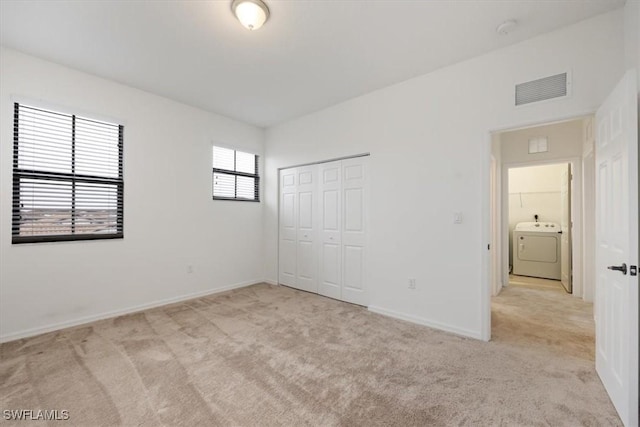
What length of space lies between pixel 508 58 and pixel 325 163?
8.09 feet

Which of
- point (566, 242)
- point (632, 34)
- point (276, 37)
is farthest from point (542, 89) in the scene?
point (566, 242)

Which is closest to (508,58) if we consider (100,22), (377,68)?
(377,68)

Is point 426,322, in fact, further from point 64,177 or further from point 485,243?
point 64,177

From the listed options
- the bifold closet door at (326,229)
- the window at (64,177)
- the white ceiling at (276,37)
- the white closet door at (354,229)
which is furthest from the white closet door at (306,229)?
the window at (64,177)

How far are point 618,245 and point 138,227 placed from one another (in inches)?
180

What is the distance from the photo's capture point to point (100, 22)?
2.35 metres

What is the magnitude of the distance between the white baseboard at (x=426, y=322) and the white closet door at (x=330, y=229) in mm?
754

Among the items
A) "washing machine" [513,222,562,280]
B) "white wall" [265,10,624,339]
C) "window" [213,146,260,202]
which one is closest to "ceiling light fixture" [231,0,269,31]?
"white wall" [265,10,624,339]

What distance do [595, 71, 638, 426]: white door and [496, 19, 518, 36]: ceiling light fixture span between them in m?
0.96

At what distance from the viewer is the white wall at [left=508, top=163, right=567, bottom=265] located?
5.89 m

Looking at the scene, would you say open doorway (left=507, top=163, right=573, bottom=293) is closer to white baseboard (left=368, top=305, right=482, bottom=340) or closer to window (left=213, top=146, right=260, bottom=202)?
white baseboard (left=368, top=305, right=482, bottom=340)

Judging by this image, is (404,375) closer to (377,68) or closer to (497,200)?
(377,68)

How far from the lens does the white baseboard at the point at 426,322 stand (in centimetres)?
283

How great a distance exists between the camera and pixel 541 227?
219 inches
